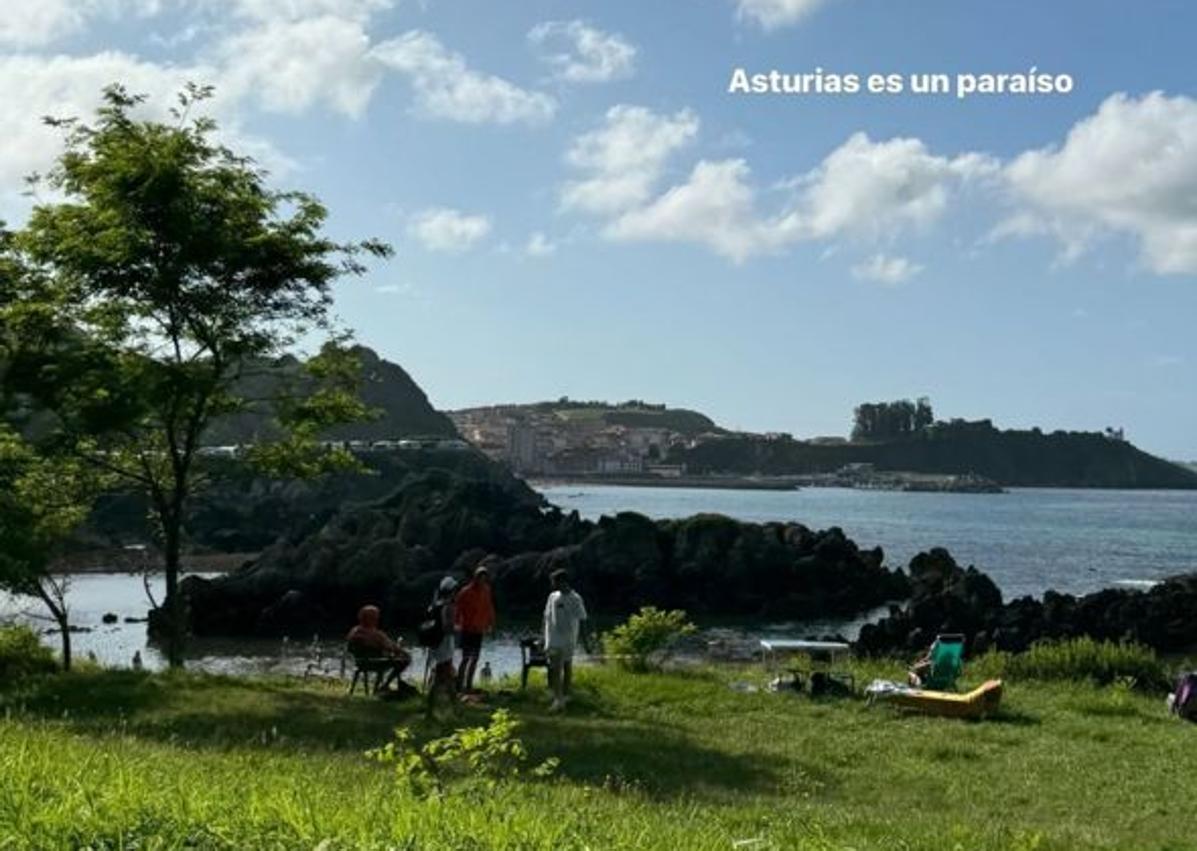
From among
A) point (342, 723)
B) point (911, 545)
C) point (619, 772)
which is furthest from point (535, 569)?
point (619, 772)

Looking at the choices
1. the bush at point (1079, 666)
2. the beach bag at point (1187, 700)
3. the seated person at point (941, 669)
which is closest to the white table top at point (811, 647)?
the bush at point (1079, 666)

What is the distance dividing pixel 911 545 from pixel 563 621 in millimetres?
75199

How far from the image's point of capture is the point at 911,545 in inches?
3452

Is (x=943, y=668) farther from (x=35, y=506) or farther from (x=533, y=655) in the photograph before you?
(x=35, y=506)

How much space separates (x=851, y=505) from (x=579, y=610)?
5578 inches

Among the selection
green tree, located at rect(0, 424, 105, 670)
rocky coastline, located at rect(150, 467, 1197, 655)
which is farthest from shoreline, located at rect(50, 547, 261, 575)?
green tree, located at rect(0, 424, 105, 670)

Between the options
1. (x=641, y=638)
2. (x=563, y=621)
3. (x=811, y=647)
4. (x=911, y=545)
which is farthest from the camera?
(x=911, y=545)

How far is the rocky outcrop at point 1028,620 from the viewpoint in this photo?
39.0 meters

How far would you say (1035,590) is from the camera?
60906 mm

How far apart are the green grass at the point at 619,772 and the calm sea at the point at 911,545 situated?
39.4 ft

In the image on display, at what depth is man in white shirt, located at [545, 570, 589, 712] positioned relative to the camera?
15.6 meters

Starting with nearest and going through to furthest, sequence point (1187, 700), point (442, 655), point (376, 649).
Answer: point (442, 655), point (1187, 700), point (376, 649)

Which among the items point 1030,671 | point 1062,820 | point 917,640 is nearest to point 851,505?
point 917,640

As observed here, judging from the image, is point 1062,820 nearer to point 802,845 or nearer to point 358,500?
point 802,845
